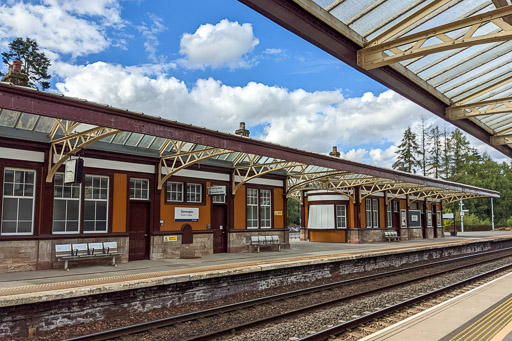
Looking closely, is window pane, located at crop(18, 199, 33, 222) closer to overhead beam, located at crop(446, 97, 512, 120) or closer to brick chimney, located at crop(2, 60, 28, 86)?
brick chimney, located at crop(2, 60, 28, 86)

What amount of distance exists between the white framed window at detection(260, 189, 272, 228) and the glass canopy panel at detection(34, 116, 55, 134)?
9610 mm

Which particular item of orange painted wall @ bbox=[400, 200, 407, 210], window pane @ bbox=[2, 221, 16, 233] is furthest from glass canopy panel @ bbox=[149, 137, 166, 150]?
orange painted wall @ bbox=[400, 200, 407, 210]

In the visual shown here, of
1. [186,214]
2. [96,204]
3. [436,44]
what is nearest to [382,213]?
[186,214]

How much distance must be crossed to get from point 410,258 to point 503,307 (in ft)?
35.8

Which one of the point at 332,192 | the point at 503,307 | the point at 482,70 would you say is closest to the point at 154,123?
the point at 482,70

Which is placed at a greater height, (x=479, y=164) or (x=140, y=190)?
(x=479, y=164)

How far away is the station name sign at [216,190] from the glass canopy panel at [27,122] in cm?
652

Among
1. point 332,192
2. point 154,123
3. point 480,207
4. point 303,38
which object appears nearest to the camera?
point 303,38

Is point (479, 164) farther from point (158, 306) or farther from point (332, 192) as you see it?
point (158, 306)

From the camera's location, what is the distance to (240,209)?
1692 centimetres

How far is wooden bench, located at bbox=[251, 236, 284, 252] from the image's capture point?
667 inches

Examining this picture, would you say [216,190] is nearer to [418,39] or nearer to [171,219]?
[171,219]

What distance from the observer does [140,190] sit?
1360 cm

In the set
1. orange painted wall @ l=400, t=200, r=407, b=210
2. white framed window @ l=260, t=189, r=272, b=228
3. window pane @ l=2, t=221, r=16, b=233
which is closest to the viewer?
window pane @ l=2, t=221, r=16, b=233
